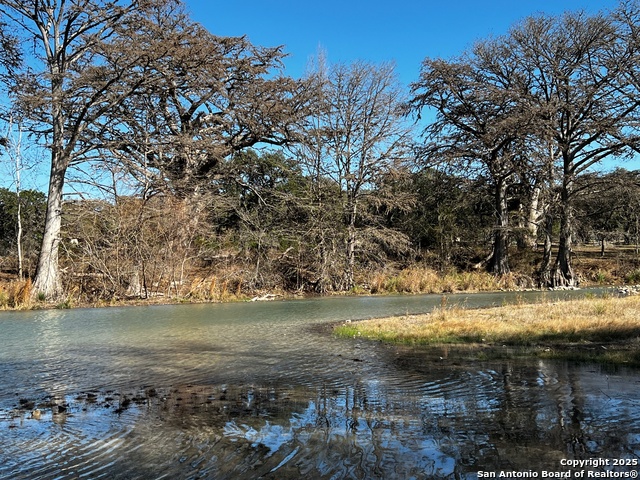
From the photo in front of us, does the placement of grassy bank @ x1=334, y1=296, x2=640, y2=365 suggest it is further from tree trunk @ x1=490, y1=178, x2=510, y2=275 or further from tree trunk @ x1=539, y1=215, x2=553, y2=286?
tree trunk @ x1=490, y1=178, x2=510, y2=275

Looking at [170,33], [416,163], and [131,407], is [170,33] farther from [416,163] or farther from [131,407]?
[131,407]

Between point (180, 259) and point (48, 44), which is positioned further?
point (180, 259)

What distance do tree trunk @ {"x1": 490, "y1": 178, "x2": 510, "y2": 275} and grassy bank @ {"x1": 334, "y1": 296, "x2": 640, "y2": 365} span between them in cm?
1641

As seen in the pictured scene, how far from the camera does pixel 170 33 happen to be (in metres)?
20.2

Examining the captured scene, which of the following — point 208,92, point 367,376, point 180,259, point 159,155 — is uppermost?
point 208,92

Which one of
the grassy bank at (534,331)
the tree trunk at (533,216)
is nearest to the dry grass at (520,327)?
the grassy bank at (534,331)

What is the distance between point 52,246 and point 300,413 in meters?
17.8

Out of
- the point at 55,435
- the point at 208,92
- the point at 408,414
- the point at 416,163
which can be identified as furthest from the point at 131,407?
the point at 416,163

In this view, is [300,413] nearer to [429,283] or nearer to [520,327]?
[520,327]

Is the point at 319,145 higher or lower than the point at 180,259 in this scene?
higher

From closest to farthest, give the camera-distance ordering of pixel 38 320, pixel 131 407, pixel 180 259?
pixel 131 407 < pixel 38 320 < pixel 180 259

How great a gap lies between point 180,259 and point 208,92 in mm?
8700

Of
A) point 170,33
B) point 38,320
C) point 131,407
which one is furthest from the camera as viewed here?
point 170,33

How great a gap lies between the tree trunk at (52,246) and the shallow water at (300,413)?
431 inches
